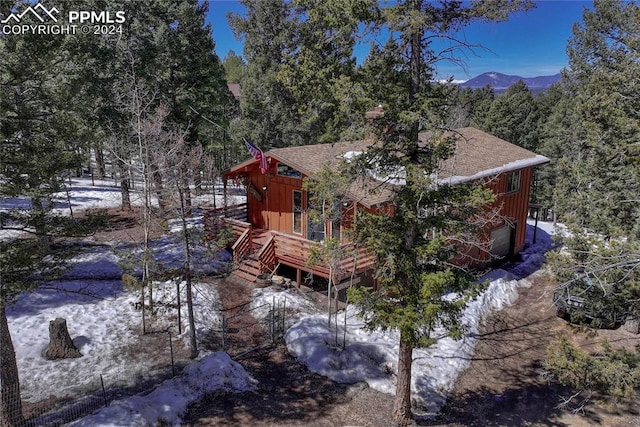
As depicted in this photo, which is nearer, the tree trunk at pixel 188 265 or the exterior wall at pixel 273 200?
the tree trunk at pixel 188 265

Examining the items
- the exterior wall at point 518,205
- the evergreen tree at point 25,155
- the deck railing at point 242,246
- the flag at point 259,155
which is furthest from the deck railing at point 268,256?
the exterior wall at point 518,205

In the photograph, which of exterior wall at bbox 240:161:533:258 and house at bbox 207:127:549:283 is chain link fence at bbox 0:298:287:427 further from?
exterior wall at bbox 240:161:533:258

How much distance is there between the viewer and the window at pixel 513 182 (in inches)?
822

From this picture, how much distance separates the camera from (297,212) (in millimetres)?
18094

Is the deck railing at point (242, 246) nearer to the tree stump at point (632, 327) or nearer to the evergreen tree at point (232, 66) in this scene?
the tree stump at point (632, 327)

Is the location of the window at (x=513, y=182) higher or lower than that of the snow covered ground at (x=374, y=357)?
higher

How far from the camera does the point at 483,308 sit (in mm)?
17016

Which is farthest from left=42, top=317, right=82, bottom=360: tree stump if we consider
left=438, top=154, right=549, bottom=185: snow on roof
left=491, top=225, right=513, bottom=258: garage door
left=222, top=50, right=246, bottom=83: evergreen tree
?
left=222, top=50, right=246, bottom=83: evergreen tree

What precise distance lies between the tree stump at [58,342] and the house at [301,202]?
22.3ft

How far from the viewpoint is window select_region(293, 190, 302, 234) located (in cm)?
1777


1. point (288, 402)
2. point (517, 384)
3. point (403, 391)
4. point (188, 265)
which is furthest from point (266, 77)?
point (403, 391)

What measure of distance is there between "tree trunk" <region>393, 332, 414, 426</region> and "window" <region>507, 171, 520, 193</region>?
13.7 meters

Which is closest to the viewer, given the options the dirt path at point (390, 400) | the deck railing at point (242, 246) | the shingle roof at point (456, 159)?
the dirt path at point (390, 400)

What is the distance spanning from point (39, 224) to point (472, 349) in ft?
41.3
